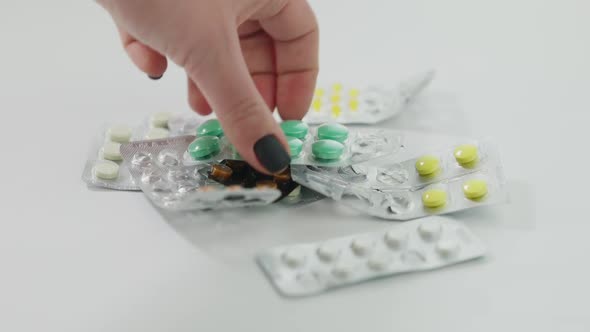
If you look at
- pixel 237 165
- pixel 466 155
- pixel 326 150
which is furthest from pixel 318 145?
pixel 466 155

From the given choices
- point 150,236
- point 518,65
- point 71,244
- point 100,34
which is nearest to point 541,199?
point 518,65

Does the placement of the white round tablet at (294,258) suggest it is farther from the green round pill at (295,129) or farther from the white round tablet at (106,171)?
the white round tablet at (106,171)

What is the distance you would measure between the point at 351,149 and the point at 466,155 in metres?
0.18

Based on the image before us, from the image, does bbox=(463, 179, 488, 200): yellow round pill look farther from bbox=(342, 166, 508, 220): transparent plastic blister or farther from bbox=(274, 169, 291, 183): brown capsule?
bbox=(274, 169, 291, 183): brown capsule

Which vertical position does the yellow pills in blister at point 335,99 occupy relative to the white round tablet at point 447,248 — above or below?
below

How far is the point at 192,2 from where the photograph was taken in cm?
109

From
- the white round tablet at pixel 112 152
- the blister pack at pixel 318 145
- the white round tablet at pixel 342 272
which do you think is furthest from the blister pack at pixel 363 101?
the white round tablet at pixel 342 272

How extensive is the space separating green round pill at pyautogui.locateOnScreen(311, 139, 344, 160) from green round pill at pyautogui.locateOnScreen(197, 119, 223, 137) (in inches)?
6.3

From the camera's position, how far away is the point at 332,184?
1.25 m

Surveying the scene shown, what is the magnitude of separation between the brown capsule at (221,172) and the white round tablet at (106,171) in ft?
0.53

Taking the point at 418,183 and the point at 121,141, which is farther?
the point at 121,141

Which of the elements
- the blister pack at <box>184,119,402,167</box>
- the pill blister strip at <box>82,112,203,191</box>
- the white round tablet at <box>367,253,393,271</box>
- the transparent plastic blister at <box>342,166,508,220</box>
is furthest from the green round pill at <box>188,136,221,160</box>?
the white round tablet at <box>367,253,393,271</box>

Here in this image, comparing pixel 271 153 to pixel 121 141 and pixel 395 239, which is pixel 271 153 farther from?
pixel 121 141

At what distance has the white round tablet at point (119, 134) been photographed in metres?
1.43
